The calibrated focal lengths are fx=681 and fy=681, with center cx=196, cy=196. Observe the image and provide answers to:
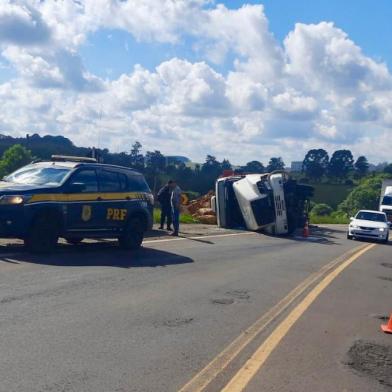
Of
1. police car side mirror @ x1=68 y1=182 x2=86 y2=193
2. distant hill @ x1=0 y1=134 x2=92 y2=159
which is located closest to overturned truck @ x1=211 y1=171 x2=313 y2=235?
police car side mirror @ x1=68 y1=182 x2=86 y2=193

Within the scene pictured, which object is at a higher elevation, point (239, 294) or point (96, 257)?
point (96, 257)

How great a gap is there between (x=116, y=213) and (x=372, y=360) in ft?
26.2

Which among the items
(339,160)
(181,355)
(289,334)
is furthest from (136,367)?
(339,160)

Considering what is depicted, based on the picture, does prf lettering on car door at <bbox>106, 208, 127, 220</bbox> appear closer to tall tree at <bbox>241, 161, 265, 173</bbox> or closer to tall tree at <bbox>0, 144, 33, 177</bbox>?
tall tree at <bbox>241, 161, 265, 173</bbox>

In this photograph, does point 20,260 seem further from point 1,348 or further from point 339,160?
point 339,160

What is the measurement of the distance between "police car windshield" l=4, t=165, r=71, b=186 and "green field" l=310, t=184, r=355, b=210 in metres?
89.7

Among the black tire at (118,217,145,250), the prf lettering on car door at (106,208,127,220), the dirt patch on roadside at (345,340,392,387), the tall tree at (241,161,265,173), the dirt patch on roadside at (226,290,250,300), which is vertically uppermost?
the tall tree at (241,161,265,173)

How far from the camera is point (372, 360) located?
22.9 feet

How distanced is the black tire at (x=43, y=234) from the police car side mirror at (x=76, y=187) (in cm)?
66

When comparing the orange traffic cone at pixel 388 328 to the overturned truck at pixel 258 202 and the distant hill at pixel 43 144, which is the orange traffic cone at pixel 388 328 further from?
the distant hill at pixel 43 144

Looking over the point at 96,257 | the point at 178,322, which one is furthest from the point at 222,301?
the point at 96,257

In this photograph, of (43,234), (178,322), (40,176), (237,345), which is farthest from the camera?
(40,176)

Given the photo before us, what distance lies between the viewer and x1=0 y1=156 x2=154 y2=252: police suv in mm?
11891

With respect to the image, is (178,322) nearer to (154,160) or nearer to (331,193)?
(154,160)
